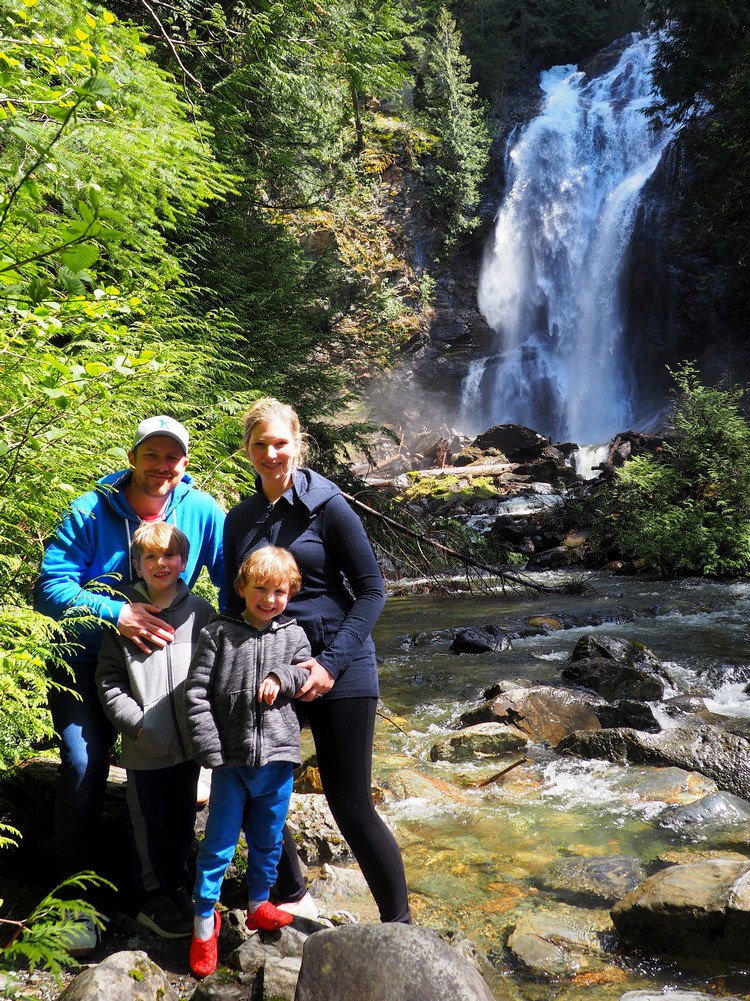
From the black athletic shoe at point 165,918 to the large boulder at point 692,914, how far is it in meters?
1.86

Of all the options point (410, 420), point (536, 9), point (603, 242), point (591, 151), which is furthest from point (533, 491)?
point (536, 9)

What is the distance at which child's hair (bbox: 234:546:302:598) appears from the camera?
2494 millimetres

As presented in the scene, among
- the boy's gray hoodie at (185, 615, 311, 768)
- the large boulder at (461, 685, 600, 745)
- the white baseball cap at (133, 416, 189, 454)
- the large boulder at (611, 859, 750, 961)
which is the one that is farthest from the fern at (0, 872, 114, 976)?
the large boulder at (461, 685, 600, 745)

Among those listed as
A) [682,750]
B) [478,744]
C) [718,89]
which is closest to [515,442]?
[718,89]

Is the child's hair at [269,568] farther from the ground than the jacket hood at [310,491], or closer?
closer

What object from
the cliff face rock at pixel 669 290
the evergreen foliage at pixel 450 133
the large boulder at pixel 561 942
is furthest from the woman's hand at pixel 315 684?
the evergreen foliage at pixel 450 133

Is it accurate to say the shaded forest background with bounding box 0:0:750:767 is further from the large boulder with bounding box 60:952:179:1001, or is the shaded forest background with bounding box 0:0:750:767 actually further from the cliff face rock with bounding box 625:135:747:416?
the cliff face rock with bounding box 625:135:747:416

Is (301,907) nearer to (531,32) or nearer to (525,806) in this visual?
(525,806)

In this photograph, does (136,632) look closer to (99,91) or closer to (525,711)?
(99,91)

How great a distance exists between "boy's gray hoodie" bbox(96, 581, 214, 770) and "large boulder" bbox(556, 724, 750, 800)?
12.9 feet

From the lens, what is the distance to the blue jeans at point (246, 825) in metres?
2.53

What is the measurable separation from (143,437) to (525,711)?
15.4 feet

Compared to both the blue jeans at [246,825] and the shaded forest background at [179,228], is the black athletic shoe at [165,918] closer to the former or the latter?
the blue jeans at [246,825]

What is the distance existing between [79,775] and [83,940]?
0.56 m
